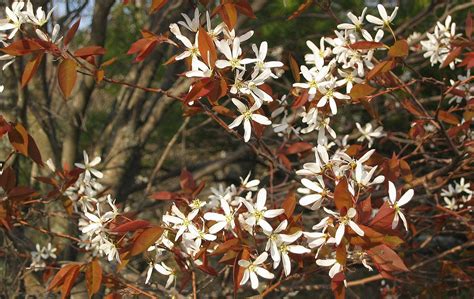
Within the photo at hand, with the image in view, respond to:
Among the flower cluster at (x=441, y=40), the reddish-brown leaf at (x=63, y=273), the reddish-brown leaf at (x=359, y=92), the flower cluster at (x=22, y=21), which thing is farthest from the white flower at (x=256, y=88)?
the flower cluster at (x=441, y=40)

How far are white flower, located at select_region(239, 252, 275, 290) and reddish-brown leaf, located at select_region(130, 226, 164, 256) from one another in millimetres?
178

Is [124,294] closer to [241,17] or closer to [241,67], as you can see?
[241,67]

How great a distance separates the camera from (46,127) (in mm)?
2500

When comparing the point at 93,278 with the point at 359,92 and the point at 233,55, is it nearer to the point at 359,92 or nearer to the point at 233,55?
the point at 233,55

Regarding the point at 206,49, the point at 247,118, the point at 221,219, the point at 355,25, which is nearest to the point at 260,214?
the point at 221,219

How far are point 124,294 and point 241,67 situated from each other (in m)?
0.59

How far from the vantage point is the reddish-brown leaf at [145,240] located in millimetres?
1154

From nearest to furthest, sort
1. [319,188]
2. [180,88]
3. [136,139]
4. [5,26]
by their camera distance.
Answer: [319,188], [5,26], [180,88], [136,139]

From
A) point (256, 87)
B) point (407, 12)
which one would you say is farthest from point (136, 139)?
point (407, 12)

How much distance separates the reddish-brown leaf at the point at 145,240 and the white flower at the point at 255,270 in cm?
18

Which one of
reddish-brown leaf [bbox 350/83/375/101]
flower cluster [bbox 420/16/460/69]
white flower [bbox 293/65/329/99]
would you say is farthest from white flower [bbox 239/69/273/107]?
flower cluster [bbox 420/16/460/69]

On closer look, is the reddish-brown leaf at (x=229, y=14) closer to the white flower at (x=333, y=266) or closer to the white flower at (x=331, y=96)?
the white flower at (x=331, y=96)

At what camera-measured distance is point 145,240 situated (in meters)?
1.16

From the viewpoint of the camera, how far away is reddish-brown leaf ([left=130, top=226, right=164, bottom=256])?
1154 mm
